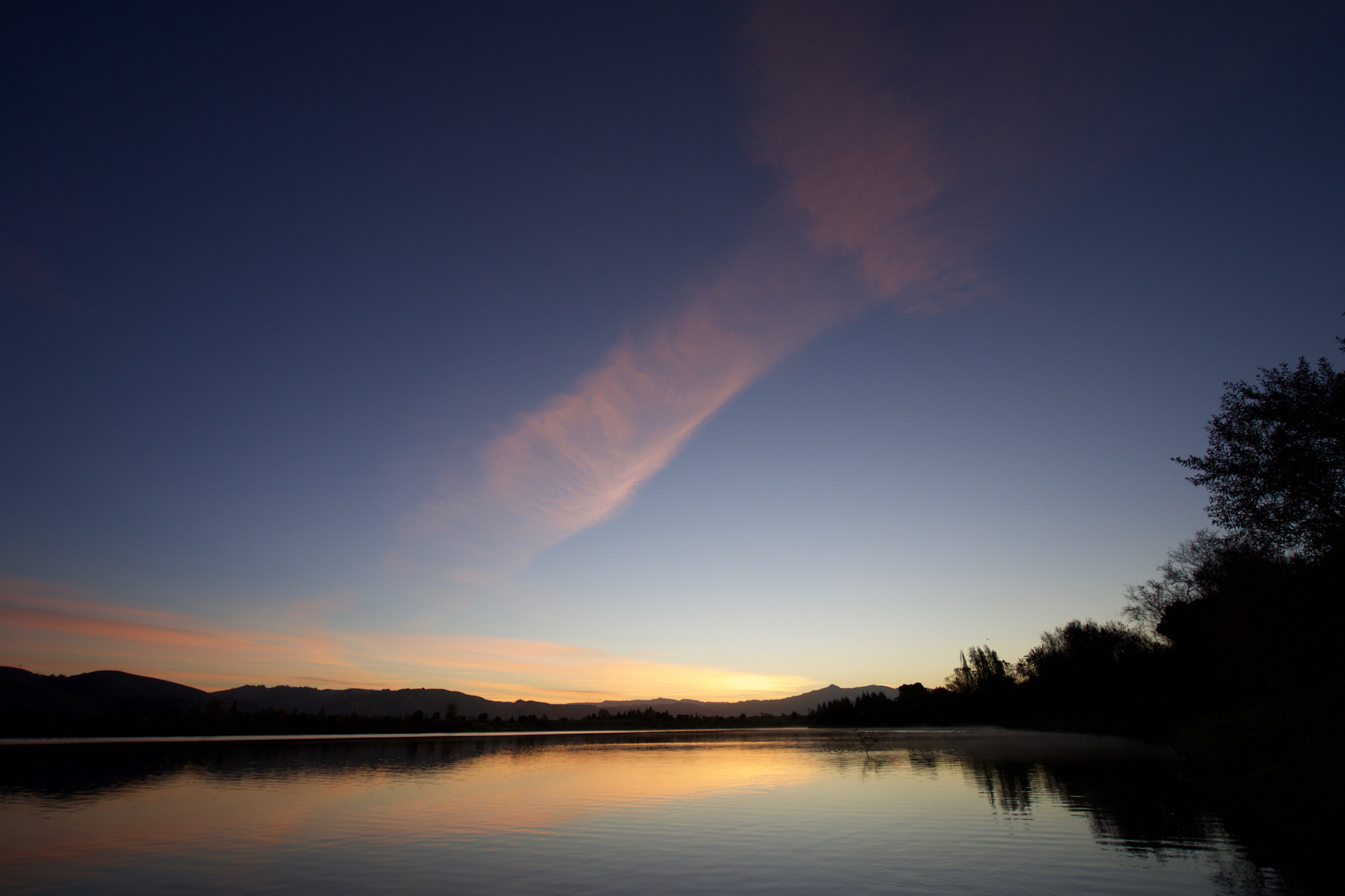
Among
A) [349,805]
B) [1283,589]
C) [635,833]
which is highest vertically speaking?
[1283,589]

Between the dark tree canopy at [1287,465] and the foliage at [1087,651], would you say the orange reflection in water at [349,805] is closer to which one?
the dark tree canopy at [1287,465]

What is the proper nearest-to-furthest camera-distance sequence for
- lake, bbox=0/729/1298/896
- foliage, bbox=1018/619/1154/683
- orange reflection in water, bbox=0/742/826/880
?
lake, bbox=0/729/1298/896
orange reflection in water, bbox=0/742/826/880
foliage, bbox=1018/619/1154/683

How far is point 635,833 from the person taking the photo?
2727 cm

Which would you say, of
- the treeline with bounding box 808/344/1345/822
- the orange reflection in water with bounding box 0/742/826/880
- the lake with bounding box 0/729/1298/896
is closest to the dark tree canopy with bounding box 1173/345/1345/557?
the treeline with bounding box 808/344/1345/822

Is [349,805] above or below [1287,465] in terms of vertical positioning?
below

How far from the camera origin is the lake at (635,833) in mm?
18766

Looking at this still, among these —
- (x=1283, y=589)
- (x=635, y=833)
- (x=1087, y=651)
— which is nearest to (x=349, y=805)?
(x=635, y=833)

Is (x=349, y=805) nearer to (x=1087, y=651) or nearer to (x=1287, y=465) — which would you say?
(x=1287, y=465)

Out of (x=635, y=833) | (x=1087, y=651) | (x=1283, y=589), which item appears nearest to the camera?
(x=635, y=833)

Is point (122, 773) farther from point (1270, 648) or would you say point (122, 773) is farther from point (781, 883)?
point (1270, 648)

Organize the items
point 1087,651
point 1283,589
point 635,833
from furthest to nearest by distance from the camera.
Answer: point 1087,651 < point 1283,589 < point 635,833

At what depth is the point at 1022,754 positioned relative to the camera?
229ft

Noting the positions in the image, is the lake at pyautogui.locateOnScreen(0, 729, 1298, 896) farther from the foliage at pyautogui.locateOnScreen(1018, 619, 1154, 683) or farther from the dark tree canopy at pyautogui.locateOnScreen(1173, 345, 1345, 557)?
the foliage at pyautogui.locateOnScreen(1018, 619, 1154, 683)

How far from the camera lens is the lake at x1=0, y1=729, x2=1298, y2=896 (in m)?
18.8
